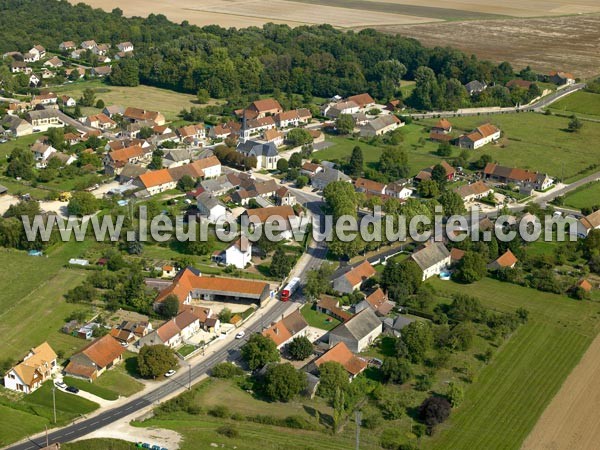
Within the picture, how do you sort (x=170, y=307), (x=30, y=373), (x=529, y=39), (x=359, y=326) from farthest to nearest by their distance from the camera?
(x=529, y=39), (x=170, y=307), (x=359, y=326), (x=30, y=373)

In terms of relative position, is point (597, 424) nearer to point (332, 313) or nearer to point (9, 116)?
point (332, 313)

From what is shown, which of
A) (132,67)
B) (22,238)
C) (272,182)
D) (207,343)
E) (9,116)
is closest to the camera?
(207,343)

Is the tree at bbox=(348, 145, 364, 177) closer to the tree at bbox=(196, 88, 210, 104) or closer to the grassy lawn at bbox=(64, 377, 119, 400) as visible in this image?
the tree at bbox=(196, 88, 210, 104)

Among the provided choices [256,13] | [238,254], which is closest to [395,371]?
[238,254]

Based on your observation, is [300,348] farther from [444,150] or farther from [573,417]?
[444,150]

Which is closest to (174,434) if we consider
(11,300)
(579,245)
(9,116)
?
(11,300)

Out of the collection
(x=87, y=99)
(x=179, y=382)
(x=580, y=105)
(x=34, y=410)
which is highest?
(x=580, y=105)

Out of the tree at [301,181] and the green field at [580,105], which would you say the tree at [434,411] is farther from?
the green field at [580,105]
